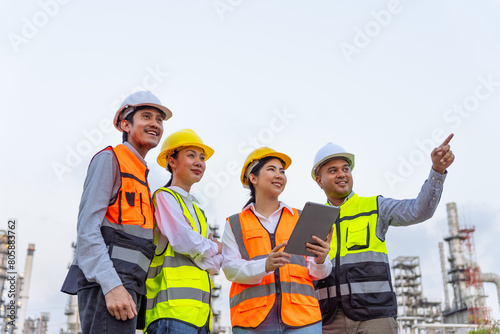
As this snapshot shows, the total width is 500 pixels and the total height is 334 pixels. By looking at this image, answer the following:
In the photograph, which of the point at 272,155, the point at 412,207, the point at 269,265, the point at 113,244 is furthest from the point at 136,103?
the point at 412,207

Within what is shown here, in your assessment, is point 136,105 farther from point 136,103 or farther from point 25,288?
point 25,288

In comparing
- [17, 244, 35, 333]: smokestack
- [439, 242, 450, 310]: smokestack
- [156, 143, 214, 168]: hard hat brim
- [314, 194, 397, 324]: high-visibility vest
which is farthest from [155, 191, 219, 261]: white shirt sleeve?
[439, 242, 450, 310]: smokestack

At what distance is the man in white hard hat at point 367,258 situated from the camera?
12.1 ft

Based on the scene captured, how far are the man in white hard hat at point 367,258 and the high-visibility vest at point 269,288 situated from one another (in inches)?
16.7

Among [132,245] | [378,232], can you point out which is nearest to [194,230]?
→ [132,245]

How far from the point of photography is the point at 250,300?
3418 millimetres

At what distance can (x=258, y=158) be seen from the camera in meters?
4.01

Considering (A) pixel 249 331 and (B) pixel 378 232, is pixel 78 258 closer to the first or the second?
(A) pixel 249 331

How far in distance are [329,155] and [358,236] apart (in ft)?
2.67

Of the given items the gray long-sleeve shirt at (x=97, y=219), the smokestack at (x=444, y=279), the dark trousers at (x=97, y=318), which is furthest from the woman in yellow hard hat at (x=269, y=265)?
the smokestack at (x=444, y=279)

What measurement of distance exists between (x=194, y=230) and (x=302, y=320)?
983 mm

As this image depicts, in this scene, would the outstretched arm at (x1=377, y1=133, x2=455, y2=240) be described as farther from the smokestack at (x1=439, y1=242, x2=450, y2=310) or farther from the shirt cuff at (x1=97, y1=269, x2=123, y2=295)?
the smokestack at (x1=439, y1=242, x2=450, y2=310)

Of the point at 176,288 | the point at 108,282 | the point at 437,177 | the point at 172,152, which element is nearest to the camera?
the point at 108,282

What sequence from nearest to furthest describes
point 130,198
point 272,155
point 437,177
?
point 130,198
point 437,177
point 272,155
